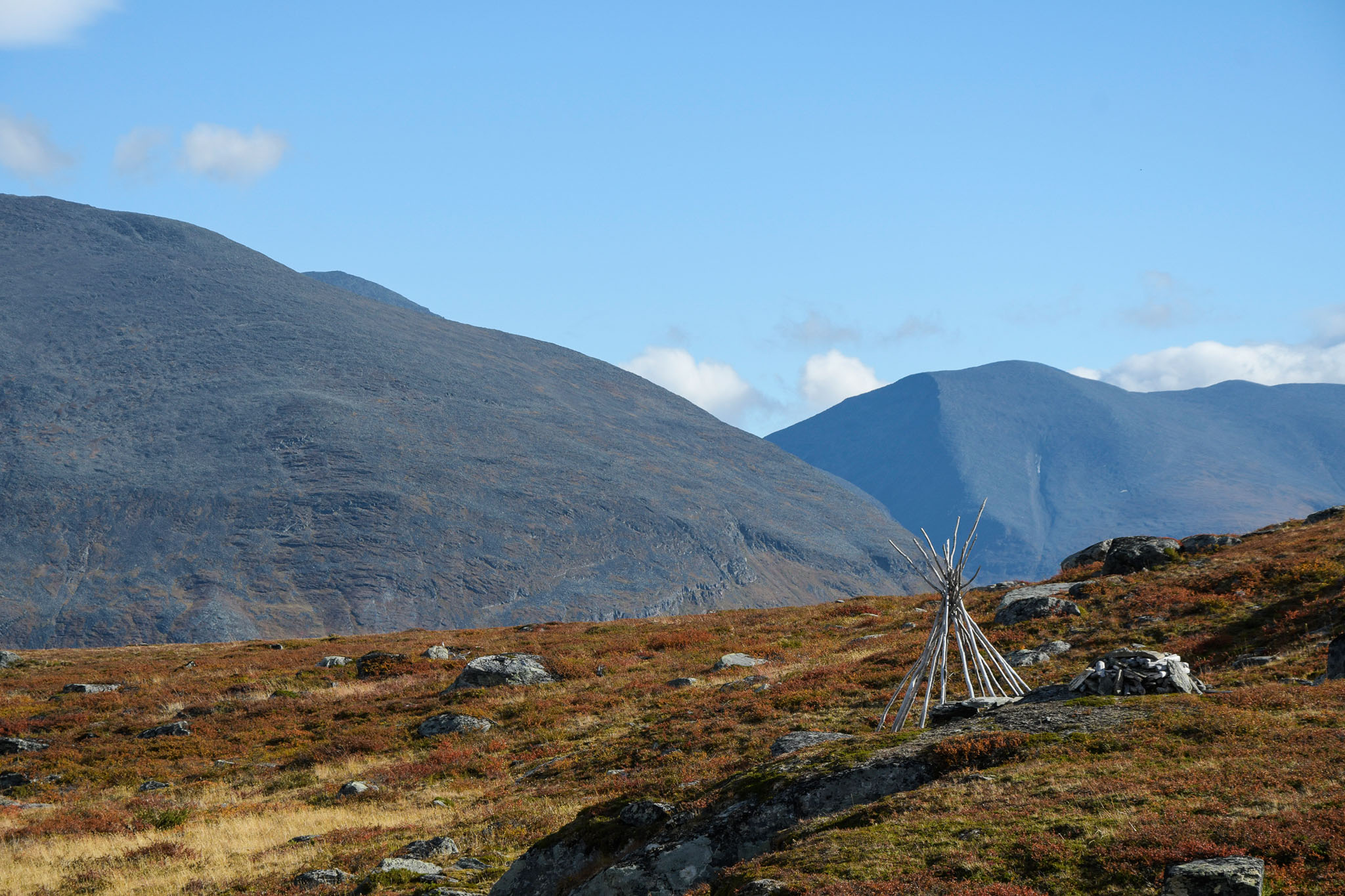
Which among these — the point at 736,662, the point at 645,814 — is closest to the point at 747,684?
the point at 736,662

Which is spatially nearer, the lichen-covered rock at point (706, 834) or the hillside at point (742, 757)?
the hillside at point (742, 757)

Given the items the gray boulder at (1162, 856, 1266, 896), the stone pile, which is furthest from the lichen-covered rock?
the stone pile

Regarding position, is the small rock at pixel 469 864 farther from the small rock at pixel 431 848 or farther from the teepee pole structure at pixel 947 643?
the teepee pole structure at pixel 947 643

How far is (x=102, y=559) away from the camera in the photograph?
592 feet

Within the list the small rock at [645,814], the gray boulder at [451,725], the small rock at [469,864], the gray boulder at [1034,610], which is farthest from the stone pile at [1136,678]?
the gray boulder at [451,725]

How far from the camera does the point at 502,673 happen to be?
3972 centimetres

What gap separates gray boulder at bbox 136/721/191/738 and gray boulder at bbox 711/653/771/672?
19653mm

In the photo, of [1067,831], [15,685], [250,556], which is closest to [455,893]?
[1067,831]

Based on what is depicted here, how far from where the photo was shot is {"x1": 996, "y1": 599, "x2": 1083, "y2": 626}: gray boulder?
114 feet

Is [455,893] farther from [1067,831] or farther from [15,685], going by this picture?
[15,685]

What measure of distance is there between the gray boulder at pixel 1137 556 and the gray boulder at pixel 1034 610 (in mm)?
7043

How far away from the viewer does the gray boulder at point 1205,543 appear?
144 ft

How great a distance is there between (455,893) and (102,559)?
19361 cm

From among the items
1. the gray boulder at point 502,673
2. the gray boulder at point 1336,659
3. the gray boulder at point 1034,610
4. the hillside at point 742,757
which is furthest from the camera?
the gray boulder at point 502,673
